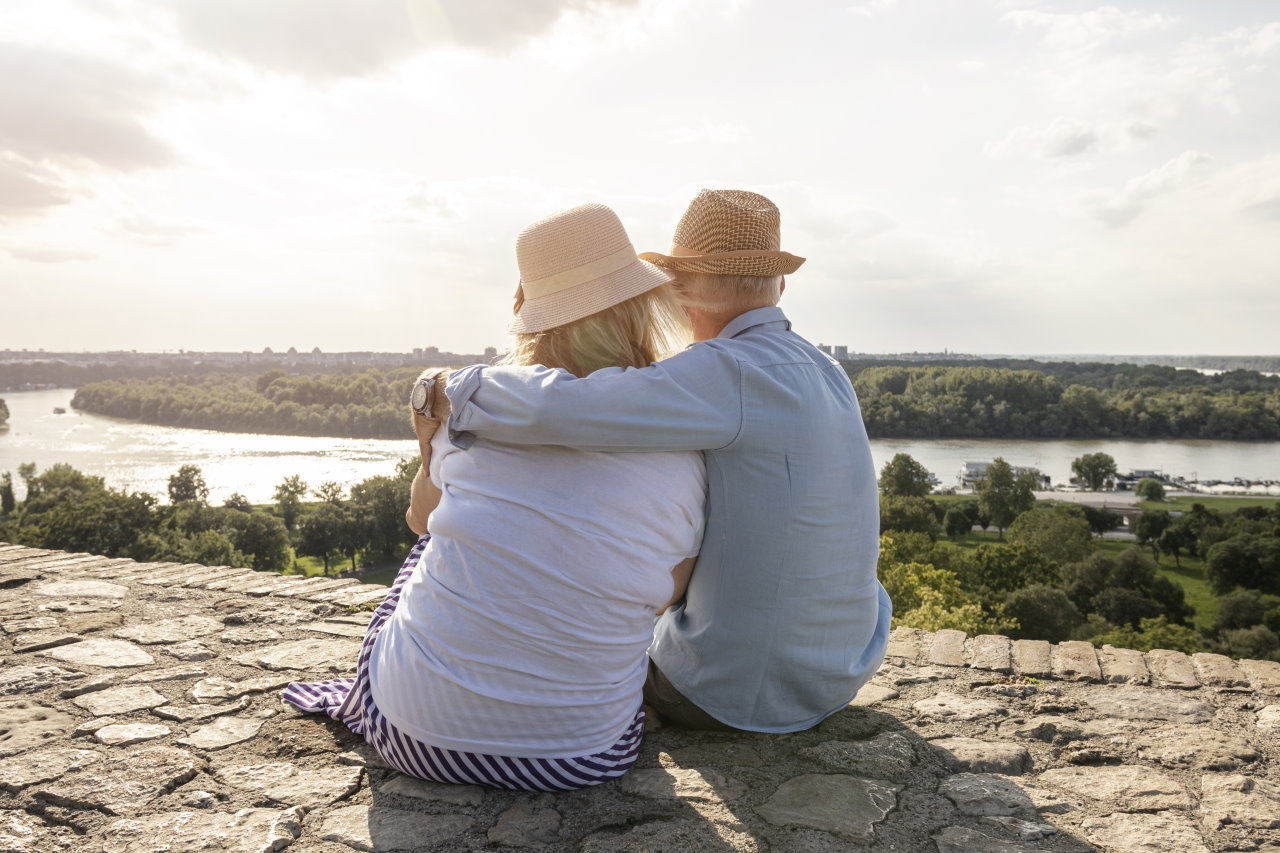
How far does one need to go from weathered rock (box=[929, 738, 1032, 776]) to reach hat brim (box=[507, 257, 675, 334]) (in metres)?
1.45

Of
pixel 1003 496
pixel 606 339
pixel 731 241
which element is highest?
pixel 731 241

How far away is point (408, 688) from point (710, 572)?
0.72 meters

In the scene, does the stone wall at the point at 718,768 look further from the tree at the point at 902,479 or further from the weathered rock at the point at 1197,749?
the tree at the point at 902,479

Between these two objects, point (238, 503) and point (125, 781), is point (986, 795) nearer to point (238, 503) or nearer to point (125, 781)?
point (125, 781)

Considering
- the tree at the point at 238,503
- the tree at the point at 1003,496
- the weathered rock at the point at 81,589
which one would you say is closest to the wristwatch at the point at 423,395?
the weathered rock at the point at 81,589

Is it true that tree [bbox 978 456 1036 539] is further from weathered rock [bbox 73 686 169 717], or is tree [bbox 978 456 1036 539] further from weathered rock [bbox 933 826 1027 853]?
weathered rock [bbox 73 686 169 717]

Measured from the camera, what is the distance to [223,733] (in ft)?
8.06

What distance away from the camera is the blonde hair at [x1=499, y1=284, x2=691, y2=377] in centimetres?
197

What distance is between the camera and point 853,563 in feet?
6.93

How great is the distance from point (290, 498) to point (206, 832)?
49.1 meters

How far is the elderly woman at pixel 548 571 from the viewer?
180cm

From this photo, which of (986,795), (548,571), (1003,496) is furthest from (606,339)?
(1003,496)

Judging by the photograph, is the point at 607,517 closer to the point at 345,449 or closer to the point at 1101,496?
the point at 1101,496

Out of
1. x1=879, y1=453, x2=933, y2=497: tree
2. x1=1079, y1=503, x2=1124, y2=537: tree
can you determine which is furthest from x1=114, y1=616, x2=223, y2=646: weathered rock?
x1=1079, y1=503, x2=1124, y2=537: tree
